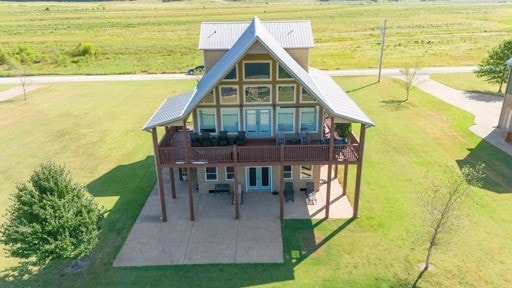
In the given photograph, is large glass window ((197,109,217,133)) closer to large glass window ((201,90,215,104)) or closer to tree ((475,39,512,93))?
large glass window ((201,90,215,104))

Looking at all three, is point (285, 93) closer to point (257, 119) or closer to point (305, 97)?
point (305, 97)

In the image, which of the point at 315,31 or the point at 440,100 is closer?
the point at 440,100

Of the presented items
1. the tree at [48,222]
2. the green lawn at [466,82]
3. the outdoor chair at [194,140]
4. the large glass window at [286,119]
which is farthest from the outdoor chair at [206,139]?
the green lawn at [466,82]

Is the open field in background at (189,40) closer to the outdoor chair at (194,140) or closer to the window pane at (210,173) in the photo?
the window pane at (210,173)

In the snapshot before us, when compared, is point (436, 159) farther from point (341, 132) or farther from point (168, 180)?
point (168, 180)

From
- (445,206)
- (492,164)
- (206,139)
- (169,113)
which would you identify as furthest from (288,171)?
(492,164)

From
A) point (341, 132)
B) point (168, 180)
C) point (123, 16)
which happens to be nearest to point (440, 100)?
point (341, 132)
